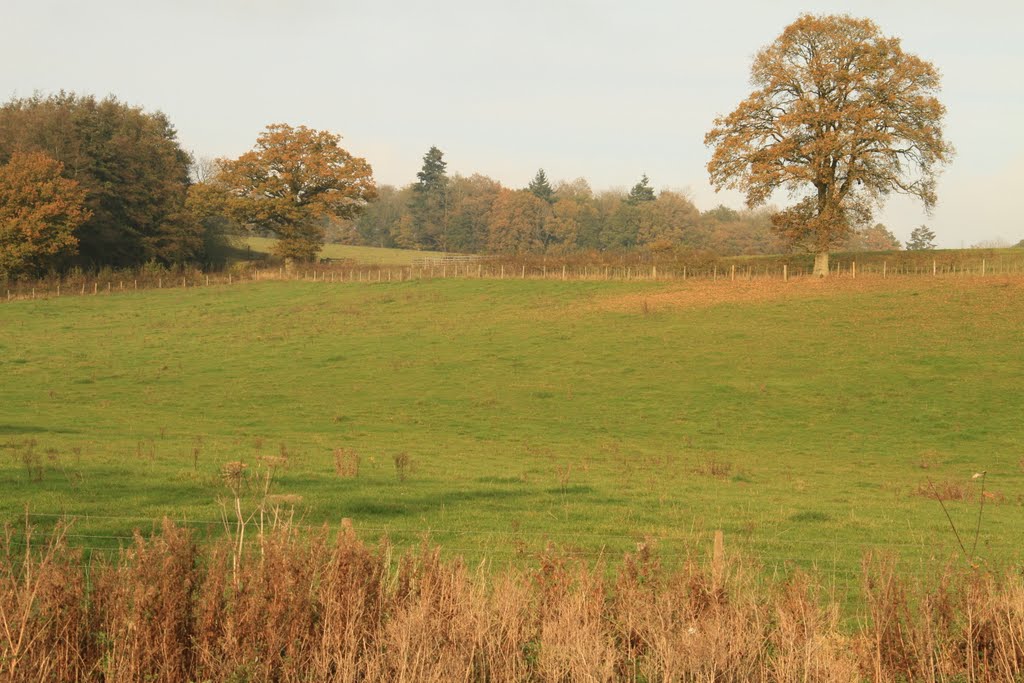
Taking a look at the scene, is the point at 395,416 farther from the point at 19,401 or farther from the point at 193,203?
the point at 193,203

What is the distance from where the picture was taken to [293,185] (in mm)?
76125

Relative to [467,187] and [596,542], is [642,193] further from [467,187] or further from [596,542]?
[596,542]

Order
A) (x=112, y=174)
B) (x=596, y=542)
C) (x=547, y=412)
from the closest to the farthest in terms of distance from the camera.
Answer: (x=596, y=542) → (x=547, y=412) → (x=112, y=174)

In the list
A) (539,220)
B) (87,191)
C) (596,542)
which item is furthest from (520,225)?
(596,542)

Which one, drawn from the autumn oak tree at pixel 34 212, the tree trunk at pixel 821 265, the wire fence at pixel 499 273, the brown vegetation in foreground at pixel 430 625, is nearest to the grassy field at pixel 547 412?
the brown vegetation in foreground at pixel 430 625

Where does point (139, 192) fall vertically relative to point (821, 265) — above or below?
above

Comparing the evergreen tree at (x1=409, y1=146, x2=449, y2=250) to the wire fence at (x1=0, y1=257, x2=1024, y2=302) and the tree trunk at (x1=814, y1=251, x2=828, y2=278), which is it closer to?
the wire fence at (x1=0, y1=257, x2=1024, y2=302)

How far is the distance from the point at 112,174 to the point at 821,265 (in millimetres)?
57192

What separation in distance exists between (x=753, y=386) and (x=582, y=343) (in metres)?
10.5

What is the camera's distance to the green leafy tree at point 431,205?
127 meters

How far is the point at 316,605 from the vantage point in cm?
752

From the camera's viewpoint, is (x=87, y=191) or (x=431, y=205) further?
(x=431, y=205)

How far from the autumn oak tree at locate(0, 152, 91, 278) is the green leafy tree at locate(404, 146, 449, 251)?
6318 cm

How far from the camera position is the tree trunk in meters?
54.5
